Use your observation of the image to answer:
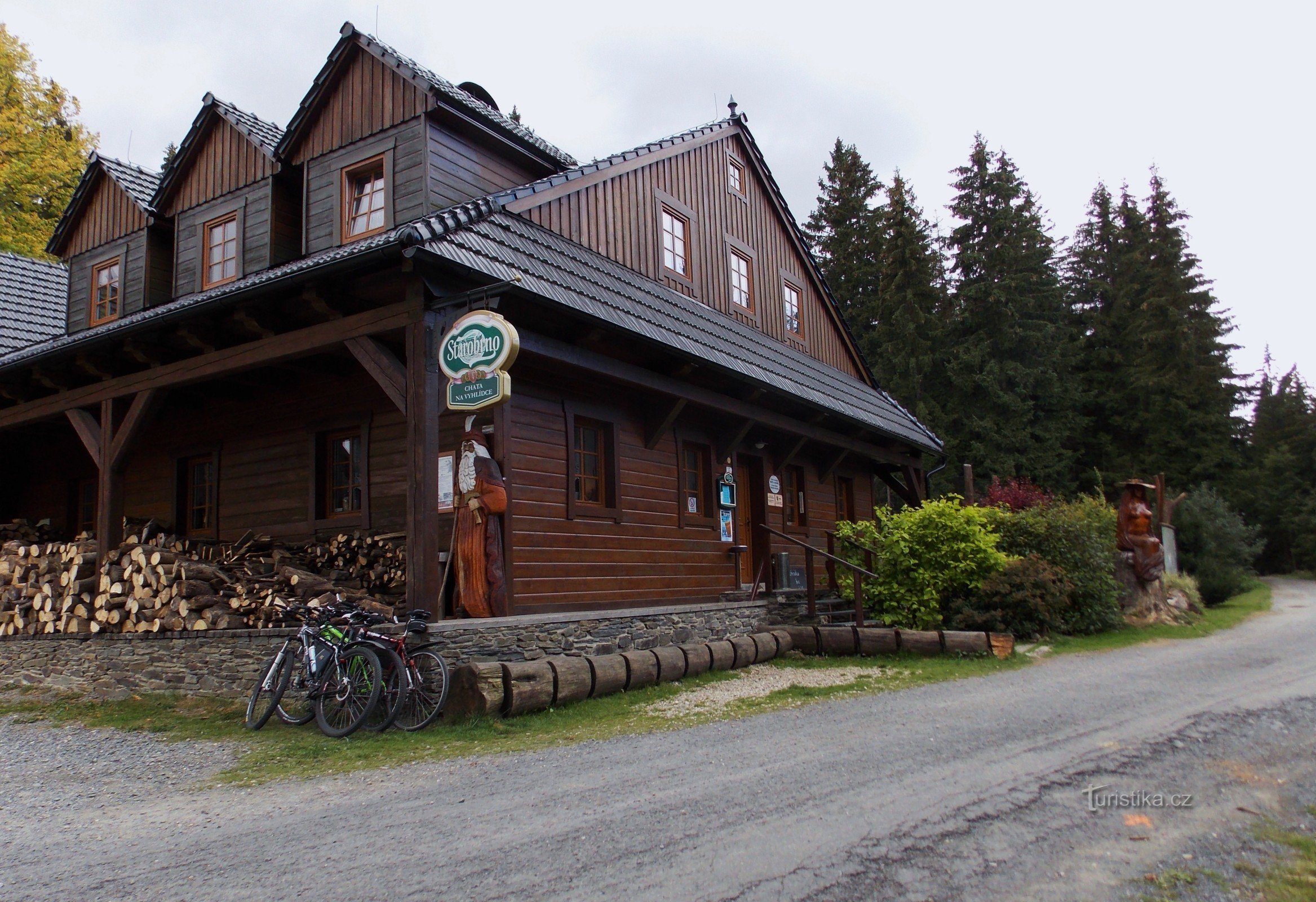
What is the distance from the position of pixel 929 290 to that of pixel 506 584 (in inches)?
1224

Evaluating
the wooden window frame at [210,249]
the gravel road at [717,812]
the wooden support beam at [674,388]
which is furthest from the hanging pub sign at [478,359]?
the wooden window frame at [210,249]

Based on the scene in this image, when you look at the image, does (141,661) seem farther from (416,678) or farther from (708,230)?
(708,230)

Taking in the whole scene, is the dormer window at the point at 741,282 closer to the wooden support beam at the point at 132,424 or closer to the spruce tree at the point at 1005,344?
the wooden support beam at the point at 132,424

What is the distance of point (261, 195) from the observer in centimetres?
1362

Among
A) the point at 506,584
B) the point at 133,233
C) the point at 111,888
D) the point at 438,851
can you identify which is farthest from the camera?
the point at 133,233

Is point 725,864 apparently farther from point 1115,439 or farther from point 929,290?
point 1115,439

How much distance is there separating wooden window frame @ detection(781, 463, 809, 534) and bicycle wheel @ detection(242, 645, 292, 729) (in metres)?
10.4

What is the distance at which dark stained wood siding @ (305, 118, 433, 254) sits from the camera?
1209 centimetres

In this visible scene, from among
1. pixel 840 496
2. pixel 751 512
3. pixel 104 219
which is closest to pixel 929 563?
pixel 751 512

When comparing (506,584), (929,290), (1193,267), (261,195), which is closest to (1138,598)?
(506,584)

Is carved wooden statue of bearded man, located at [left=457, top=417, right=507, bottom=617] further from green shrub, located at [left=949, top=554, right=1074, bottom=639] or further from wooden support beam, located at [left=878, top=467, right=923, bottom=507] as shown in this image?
wooden support beam, located at [left=878, top=467, right=923, bottom=507]

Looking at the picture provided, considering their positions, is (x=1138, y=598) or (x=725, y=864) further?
(x=1138, y=598)

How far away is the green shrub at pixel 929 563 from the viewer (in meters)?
13.7

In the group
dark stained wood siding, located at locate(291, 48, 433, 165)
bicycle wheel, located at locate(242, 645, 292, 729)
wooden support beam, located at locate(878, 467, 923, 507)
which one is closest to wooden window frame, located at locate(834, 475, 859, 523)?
wooden support beam, located at locate(878, 467, 923, 507)
